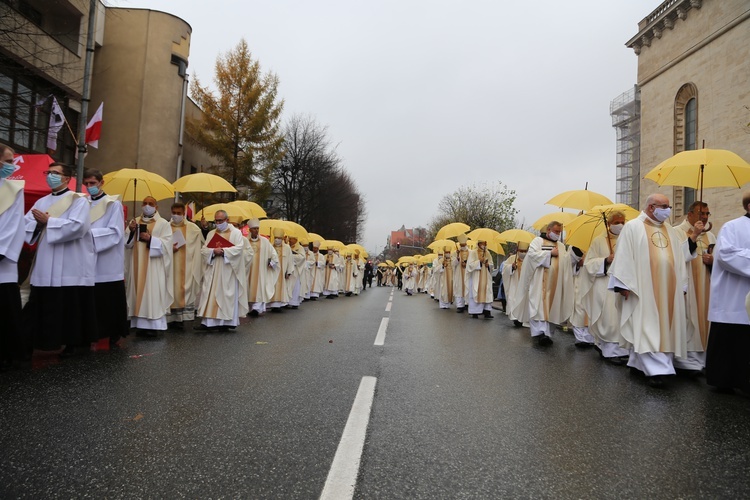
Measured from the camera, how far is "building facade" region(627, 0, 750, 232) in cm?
2350

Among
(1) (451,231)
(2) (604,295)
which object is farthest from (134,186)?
(1) (451,231)

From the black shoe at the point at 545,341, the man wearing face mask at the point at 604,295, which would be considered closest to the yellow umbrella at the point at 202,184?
the black shoe at the point at 545,341

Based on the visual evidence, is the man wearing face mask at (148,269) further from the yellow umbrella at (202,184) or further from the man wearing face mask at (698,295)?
the man wearing face mask at (698,295)

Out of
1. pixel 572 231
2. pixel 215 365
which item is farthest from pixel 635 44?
pixel 215 365

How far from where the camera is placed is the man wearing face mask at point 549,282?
9398mm

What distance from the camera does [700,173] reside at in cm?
704

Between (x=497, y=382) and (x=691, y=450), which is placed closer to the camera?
(x=691, y=450)

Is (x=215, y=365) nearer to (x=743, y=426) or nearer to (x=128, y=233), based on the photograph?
(x=128, y=233)

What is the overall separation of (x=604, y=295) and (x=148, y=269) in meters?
7.36

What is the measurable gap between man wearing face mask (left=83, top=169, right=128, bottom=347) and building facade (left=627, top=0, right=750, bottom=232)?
2442 centimetres

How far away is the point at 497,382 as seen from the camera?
5285mm

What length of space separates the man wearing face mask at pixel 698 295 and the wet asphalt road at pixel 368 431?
564mm

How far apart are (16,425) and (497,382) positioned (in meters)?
4.16

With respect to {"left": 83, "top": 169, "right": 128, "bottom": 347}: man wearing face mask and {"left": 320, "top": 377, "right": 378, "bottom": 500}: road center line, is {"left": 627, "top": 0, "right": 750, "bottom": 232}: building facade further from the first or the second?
{"left": 83, "top": 169, "right": 128, "bottom": 347}: man wearing face mask
